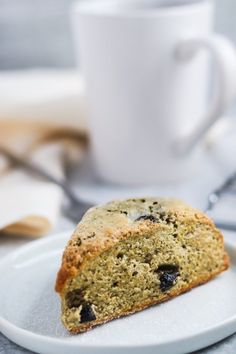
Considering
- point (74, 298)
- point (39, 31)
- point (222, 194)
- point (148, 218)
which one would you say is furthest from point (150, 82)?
point (39, 31)

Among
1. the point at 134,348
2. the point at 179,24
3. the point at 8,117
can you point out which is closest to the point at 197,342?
the point at 134,348

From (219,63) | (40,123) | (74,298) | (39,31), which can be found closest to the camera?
(74,298)

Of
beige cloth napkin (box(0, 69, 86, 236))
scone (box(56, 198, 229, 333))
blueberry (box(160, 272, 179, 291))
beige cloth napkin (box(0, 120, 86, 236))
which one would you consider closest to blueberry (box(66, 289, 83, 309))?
scone (box(56, 198, 229, 333))

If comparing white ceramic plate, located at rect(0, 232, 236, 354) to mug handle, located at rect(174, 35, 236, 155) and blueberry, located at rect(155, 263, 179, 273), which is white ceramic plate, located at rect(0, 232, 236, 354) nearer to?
blueberry, located at rect(155, 263, 179, 273)

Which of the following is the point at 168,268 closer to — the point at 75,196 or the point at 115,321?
the point at 115,321

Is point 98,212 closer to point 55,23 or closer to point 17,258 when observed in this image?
point 17,258

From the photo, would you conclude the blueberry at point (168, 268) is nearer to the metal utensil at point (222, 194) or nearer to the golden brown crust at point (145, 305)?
the golden brown crust at point (145, 305)
